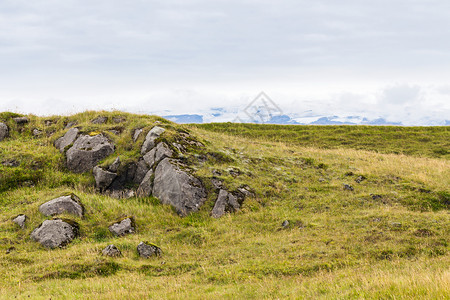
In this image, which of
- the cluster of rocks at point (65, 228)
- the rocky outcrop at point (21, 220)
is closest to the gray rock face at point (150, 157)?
the cluster of rocks at point (65, 228)

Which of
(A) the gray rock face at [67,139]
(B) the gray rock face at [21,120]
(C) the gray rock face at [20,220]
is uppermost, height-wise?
(B) the gray rock face at [21,120]

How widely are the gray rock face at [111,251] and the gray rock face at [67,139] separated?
14.3 metres

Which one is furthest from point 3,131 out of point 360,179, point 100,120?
point 360,179

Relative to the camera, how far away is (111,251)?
1469 centimetres

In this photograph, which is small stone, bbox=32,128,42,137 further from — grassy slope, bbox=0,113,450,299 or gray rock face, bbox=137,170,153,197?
gray rock face, bbox=137,170,153,197

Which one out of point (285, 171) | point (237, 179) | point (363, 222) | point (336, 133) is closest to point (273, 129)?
point (336, 133)

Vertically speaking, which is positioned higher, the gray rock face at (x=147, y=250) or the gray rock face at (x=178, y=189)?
the gray rock face at (x=178, y=189)

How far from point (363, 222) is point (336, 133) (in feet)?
120

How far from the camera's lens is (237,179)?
22484 mm

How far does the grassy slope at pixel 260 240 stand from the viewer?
10.5 metres

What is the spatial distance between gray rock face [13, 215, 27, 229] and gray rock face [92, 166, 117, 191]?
18.0 feet

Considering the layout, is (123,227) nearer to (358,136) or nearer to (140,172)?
(140,172)

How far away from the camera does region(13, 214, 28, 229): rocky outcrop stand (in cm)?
1730

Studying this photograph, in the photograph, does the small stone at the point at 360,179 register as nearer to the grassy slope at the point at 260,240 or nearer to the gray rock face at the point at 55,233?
the grassy slope at the point at 260,240
